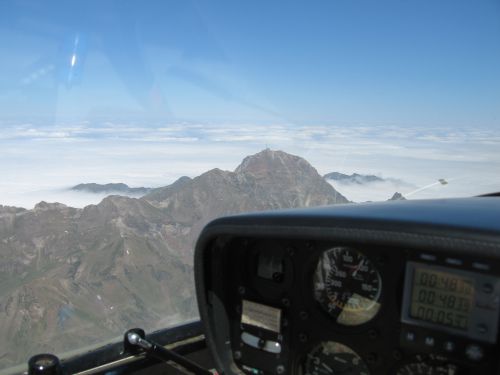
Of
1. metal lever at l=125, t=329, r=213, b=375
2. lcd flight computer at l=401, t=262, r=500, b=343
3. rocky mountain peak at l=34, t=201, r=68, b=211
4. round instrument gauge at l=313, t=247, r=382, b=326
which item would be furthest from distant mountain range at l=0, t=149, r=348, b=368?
lcd flight computer at l=401, t=262, r=500, b=343

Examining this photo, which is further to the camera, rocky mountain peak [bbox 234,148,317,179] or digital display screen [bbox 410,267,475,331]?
rocky mountain peak [bbox 234,148,317,179]

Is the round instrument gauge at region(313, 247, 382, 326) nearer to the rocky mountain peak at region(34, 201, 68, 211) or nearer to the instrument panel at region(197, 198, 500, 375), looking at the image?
the instrument panel at region(197, 198, 500, 375)

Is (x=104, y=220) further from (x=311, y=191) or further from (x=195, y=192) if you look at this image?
(x=311, y=191)

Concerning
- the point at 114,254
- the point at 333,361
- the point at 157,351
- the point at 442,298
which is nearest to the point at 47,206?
the point at 114,254

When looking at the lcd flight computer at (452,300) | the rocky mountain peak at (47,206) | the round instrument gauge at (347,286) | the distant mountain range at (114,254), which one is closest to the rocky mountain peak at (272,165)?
the distant mountain range at (114,254)

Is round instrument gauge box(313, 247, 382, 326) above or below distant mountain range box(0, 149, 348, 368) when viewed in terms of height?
above

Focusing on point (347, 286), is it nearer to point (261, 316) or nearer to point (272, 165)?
point (261, 316)
